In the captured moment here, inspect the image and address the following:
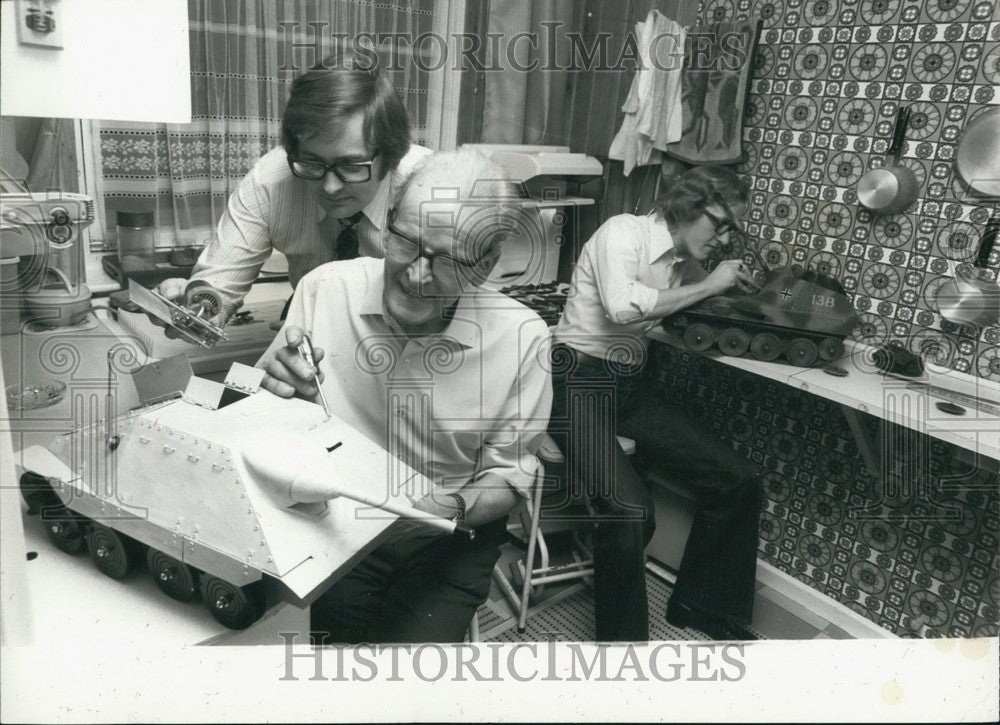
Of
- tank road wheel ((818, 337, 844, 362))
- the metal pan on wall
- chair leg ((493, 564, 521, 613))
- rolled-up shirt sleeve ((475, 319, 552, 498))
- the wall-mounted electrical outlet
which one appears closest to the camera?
the wall-mounted electrical outlet

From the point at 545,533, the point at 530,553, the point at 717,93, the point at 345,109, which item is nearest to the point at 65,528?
the point at 345,109

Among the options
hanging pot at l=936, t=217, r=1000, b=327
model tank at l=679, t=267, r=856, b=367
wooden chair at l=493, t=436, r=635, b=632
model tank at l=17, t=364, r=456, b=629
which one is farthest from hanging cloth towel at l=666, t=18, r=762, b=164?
model tank at l=17, t=364, r=456, b=629

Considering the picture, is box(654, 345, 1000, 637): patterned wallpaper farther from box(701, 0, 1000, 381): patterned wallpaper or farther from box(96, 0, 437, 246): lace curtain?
box(96, 0, 437, 246): lace curtain

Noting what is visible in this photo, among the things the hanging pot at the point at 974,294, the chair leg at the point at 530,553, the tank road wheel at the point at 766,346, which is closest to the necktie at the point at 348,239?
the chair leg at the point at 530,553

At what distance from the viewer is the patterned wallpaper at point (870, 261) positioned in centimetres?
171

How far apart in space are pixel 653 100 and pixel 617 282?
0.52 meters

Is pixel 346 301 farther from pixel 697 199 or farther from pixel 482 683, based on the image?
pixel 697 199

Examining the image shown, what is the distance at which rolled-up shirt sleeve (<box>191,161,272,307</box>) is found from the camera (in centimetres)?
118

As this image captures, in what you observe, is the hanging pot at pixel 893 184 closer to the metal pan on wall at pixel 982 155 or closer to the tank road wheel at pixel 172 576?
the metal pan on wall at pixel 982 155

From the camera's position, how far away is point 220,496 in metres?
0.72

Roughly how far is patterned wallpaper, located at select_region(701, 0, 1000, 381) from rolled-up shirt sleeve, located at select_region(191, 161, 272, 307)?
4.85 ft

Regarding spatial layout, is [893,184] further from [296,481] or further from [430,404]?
[296,481]

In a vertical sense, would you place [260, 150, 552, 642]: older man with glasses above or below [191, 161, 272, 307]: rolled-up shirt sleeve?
below

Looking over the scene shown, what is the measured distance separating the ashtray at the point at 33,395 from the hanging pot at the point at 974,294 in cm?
188
